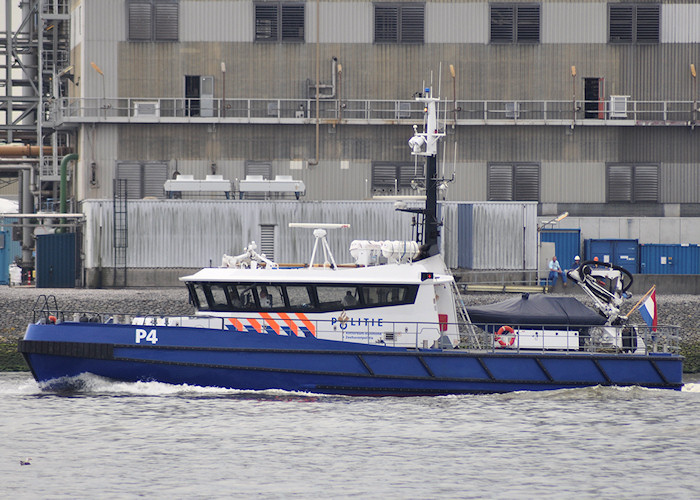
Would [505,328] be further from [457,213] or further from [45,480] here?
[457,213]

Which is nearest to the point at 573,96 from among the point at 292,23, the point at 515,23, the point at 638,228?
the point at 515,23

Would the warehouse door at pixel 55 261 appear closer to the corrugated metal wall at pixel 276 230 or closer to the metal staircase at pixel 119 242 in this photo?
the corrugated metal wall at pixel 276 230

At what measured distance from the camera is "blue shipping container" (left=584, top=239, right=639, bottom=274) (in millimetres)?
44500

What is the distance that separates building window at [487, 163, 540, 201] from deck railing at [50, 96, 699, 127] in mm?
1777

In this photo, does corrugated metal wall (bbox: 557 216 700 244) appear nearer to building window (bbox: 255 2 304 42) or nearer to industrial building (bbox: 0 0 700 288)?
industrial building (bbox: 0 0 700 288)

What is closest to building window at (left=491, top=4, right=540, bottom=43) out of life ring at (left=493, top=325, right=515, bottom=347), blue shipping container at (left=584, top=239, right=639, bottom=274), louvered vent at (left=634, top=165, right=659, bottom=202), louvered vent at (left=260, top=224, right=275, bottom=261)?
louvered vent at (left=634, top=165, right=659, bottom=202)

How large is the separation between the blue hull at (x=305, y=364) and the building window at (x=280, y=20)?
24549mm

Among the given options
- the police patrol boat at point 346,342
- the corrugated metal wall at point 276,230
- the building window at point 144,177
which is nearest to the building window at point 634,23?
the corrugated metal wall at point 276,230

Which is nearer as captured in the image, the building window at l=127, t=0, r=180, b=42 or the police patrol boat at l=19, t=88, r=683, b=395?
the police patrol boat at l=19, t=88, r=683, b=395

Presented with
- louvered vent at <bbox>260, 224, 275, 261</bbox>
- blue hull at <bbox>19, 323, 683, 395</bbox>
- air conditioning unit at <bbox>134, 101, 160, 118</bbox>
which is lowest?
blue hull at <bbox>19, 323, 683, 395</bbox>

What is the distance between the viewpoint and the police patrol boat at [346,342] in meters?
22.9

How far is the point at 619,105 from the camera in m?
45.8

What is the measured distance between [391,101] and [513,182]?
5.78m

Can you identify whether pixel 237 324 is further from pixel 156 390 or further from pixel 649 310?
pixel 649 310
